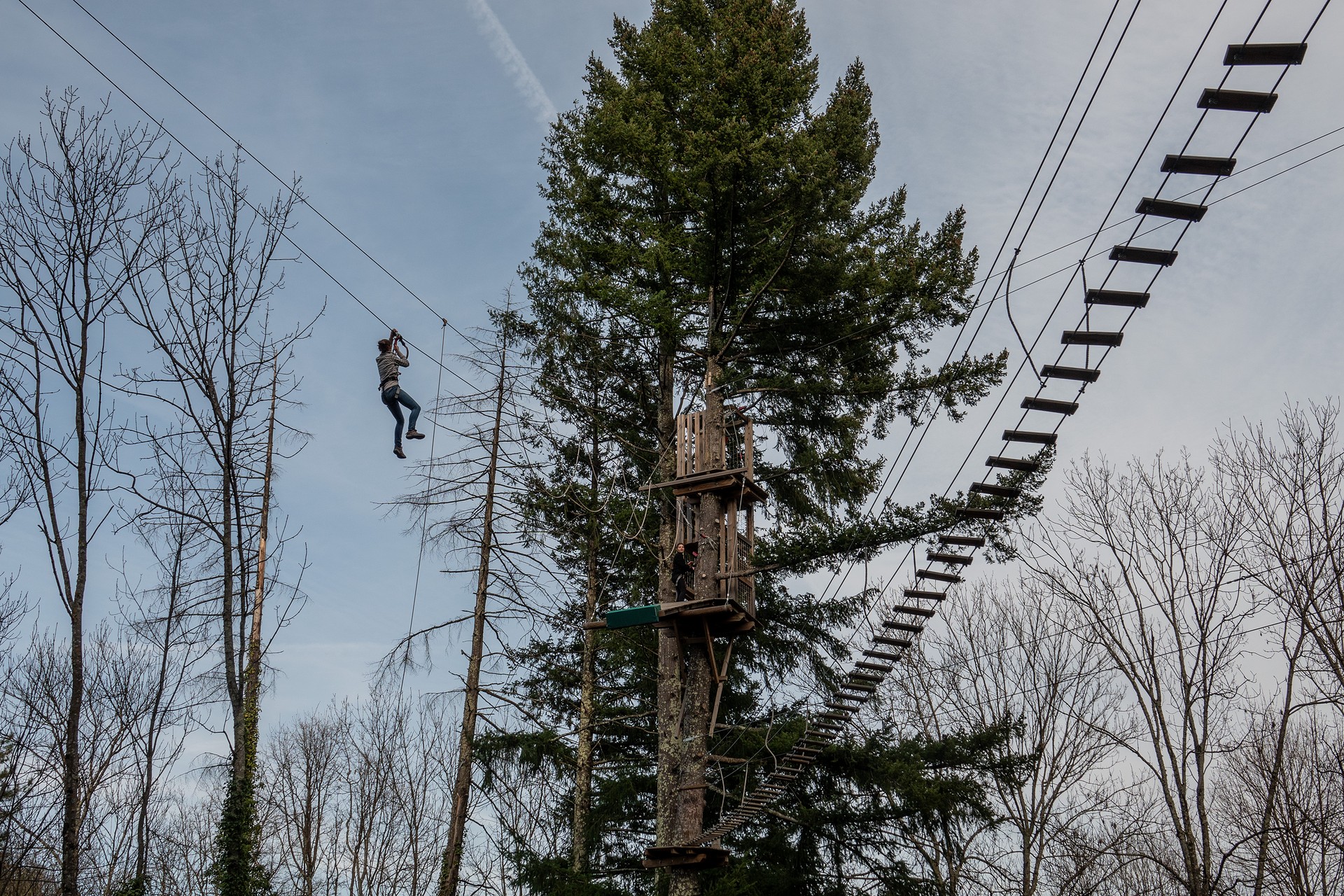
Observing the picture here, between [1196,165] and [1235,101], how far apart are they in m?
0.47

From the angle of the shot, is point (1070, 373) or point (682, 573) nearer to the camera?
point (1070, 373)

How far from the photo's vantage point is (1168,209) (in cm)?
770

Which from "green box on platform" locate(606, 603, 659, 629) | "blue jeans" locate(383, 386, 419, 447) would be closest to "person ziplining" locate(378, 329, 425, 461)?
"blue jeans" locate(383, 386, 419, 447)

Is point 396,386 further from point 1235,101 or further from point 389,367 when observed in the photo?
point 1235,101

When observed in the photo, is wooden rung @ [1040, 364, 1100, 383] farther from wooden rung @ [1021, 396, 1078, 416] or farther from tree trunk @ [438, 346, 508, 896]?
tree trunk @ [438, 346, 508, 896]

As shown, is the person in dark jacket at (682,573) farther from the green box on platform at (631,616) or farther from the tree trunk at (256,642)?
the tree trunk at (256,642)

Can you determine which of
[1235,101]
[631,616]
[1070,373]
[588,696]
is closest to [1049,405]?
[1070,373]

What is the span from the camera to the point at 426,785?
26531 mm

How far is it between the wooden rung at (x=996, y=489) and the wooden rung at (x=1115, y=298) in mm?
2141

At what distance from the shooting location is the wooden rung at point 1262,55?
6734 millimetres

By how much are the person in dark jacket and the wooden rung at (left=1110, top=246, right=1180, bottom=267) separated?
18.7 feet

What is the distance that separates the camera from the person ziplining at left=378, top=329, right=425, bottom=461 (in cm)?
1000

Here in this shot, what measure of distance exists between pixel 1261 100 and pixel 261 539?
11435 mm

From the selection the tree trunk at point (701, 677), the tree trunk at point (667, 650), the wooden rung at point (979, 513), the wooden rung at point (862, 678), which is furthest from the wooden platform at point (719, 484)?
the wooden rung at point (979, 513)
